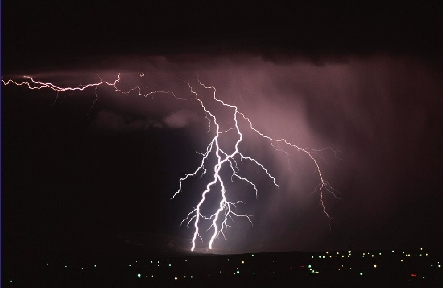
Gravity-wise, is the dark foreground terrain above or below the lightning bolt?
below

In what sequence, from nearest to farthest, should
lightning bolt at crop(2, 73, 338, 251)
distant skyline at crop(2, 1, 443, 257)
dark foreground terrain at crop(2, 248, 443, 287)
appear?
dark foreground terrain at crop(2, 248, 443, 287)
distant skyline at crop(2, 1, 443, 257)
lightning bolt at crop(2, 73, 338, 251)

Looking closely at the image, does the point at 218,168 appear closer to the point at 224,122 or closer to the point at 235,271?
the point at 224,122

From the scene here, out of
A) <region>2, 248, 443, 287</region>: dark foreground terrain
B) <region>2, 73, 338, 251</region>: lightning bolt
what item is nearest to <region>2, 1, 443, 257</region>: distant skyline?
<region>2, 73, 338, 251</region>: lightning bolt

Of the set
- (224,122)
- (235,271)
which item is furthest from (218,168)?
(235,271)

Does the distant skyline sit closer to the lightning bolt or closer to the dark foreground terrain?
the lightning bolt

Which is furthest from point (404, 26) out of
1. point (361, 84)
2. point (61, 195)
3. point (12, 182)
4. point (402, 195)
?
point (12, 182)

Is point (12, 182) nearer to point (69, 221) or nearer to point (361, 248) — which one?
point (69, 221)

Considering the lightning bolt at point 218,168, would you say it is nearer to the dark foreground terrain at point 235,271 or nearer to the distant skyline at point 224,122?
the distant skyline at point 224,122

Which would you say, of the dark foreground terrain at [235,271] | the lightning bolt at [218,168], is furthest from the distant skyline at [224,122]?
the dark foreground terrain at [235,271]
